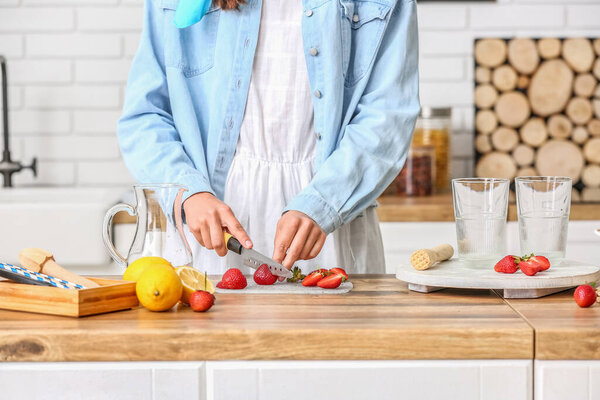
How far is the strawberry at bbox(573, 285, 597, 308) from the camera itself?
107 centimetres

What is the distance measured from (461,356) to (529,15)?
7.33 feet

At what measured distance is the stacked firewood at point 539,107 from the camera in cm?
292

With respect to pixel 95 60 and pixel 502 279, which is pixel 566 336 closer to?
pixel 502 279

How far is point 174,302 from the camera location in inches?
41.8

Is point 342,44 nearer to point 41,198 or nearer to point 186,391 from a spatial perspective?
point 186,391

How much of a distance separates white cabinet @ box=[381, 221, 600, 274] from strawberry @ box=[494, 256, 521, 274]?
1264mm

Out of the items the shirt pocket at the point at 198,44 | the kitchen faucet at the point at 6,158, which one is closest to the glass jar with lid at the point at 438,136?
the shirt pocket at the point at 198,44

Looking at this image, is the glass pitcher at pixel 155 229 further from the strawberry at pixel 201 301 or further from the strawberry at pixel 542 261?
the strawberry at pixel 542 261

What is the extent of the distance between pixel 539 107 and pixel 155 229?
6.93ft

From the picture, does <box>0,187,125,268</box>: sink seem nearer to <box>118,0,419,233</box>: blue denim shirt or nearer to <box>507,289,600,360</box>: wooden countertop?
<box>118,0,419,233</box>: blue denim shirt

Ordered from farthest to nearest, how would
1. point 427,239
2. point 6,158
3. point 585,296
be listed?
point 6,158 → point 427,239 → point 585,296

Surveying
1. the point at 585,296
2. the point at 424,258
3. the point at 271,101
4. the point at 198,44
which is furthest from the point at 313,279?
the point at 198,44

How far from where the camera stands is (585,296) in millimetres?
1068

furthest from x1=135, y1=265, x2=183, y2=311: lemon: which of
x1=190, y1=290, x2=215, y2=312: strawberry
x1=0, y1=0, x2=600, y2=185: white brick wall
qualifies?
x1=0, y1=0, x2=600, y2=185: white brick wall
